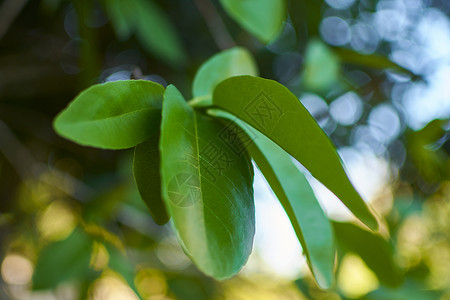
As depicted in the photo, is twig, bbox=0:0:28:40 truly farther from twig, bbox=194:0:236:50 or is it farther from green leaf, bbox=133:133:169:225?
green leaf, bbox=133:133:169:225

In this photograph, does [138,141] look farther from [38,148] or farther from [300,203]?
[38,148]

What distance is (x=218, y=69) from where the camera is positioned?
1.00ft

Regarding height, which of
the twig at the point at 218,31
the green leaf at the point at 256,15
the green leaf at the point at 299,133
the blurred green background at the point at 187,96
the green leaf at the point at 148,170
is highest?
the green leaf at the point at 299,133

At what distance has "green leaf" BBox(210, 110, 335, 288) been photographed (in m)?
0.20

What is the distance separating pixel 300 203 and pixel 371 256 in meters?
0.20

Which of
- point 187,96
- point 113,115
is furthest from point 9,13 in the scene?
point 113,115

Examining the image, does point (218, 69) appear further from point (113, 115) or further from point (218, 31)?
point (218, 31)

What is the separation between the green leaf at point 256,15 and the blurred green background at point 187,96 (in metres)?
0.17

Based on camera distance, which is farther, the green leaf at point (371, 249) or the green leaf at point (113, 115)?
the green leaf at point (371, 249)

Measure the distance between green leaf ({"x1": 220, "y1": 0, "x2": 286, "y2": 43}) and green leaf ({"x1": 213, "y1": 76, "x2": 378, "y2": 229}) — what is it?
8.1 inches

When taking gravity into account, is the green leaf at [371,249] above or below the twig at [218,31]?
below

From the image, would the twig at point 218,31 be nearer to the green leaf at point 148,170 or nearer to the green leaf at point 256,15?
the green leaf at point 256,15

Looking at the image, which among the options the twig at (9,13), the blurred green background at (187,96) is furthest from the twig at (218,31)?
the twig at (9,13)

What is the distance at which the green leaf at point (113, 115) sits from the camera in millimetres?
176
